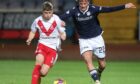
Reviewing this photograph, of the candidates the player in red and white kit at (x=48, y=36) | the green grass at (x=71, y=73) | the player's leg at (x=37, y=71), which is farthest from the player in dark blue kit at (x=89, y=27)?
the green grass at (x=71, y=73)

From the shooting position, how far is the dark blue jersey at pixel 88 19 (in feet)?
48.5

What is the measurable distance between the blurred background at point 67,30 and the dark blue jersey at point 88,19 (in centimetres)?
849

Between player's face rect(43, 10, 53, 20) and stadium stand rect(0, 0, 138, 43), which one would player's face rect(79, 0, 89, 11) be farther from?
stadium stand rect(0, 0, 138, 43)

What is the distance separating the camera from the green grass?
16.8m

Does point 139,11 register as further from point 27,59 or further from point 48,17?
point 48,17

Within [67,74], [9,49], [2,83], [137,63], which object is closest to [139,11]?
[137,63]

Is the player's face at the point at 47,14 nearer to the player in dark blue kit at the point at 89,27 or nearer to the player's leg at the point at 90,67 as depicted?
the player in dark blue kit at the point at 89,27

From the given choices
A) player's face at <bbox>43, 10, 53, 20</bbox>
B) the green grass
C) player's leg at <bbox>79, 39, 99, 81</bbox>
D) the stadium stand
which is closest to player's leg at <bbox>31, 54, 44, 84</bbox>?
player's face at <bbox>43, 10, 53, 20</bbox>

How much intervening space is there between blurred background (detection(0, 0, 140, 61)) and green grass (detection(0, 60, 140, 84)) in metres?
1.04

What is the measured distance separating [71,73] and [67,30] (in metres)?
6.87

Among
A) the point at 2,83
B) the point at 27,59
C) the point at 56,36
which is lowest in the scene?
the point at 27,59

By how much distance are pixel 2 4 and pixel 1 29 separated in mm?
1195

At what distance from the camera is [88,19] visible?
14.8m

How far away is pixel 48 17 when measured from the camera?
14281 millimetres
